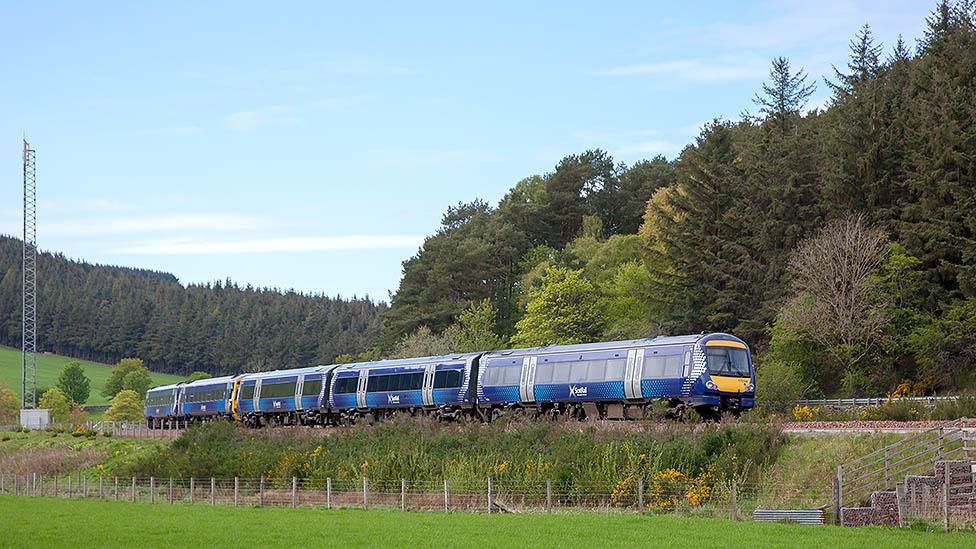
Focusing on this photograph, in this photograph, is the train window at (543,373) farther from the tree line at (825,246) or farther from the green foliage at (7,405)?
the green foliage at (7,405)

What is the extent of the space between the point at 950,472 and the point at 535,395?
2175cm

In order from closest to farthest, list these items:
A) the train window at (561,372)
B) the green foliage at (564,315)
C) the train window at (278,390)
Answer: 1. the train window at (561,372)
2. the train window at (278,390)
3. the green foliage at (564,315)

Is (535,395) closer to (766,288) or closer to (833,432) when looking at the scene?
(833,432)

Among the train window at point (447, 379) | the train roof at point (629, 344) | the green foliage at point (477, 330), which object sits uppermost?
the green foliage at point (477, 330)

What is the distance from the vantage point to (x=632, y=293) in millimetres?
84375

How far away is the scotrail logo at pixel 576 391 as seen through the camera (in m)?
45.6

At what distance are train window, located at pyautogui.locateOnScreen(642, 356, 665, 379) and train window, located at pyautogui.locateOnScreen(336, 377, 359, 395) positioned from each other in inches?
792

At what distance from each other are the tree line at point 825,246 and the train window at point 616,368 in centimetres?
1088

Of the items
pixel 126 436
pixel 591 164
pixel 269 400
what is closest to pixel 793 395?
pixel 269 400

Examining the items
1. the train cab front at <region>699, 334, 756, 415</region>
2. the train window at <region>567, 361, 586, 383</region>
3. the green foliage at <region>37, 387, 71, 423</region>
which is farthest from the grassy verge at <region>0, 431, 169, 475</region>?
the green foliage at <region>37, 387, 71, 423</region>

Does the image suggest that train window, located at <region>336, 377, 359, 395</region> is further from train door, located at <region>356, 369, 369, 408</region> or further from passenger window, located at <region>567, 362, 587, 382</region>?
passenger window, located at <region>567, 362, 587, 382</region>

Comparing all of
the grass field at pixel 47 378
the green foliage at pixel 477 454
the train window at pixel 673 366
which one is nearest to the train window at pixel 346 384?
the green foliage at pixel 477 454

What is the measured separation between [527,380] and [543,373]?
1105 mm

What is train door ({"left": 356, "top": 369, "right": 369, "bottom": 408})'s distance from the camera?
58.9m
